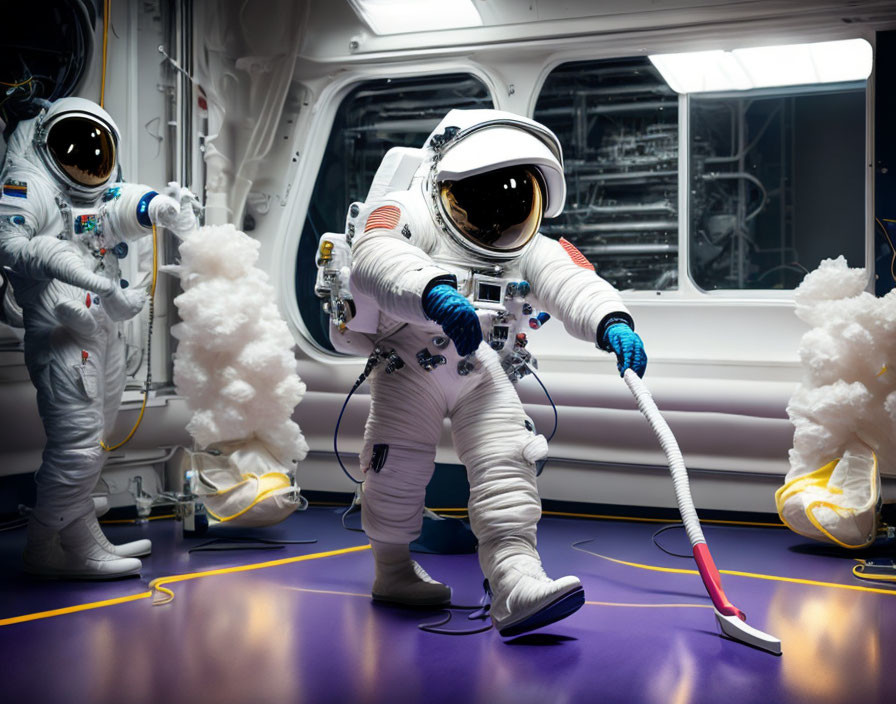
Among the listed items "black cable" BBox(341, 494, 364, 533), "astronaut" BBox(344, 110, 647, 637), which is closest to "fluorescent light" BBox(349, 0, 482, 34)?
"astronaut" BBox(344, 110, 647, 637)

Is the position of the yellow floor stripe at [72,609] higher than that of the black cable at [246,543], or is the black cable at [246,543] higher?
the black cable at [246,543]

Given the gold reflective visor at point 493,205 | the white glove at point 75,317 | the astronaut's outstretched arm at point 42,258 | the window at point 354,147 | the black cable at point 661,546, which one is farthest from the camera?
the window at point 354,147

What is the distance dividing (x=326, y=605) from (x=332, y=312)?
3.07ft

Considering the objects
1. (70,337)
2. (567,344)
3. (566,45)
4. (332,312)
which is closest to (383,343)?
(332,312)

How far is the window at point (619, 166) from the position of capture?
14.0ft

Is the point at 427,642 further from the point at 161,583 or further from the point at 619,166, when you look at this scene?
the point at 619,166

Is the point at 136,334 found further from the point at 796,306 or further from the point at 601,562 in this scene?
the point at 796,306

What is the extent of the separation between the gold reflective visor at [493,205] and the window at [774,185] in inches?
68.3

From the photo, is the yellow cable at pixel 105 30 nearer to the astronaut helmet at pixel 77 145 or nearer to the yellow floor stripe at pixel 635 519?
the astronaut helmet at pixel 77 145

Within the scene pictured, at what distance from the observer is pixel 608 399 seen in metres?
3.86

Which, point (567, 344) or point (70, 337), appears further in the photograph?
point (567, 344)

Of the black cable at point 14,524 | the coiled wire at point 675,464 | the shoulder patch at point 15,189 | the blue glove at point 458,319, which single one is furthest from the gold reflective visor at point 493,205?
the black cable at point 14,524

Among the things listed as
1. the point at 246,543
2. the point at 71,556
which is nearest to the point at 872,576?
the point at 246,543

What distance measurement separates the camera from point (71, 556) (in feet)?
10.0
